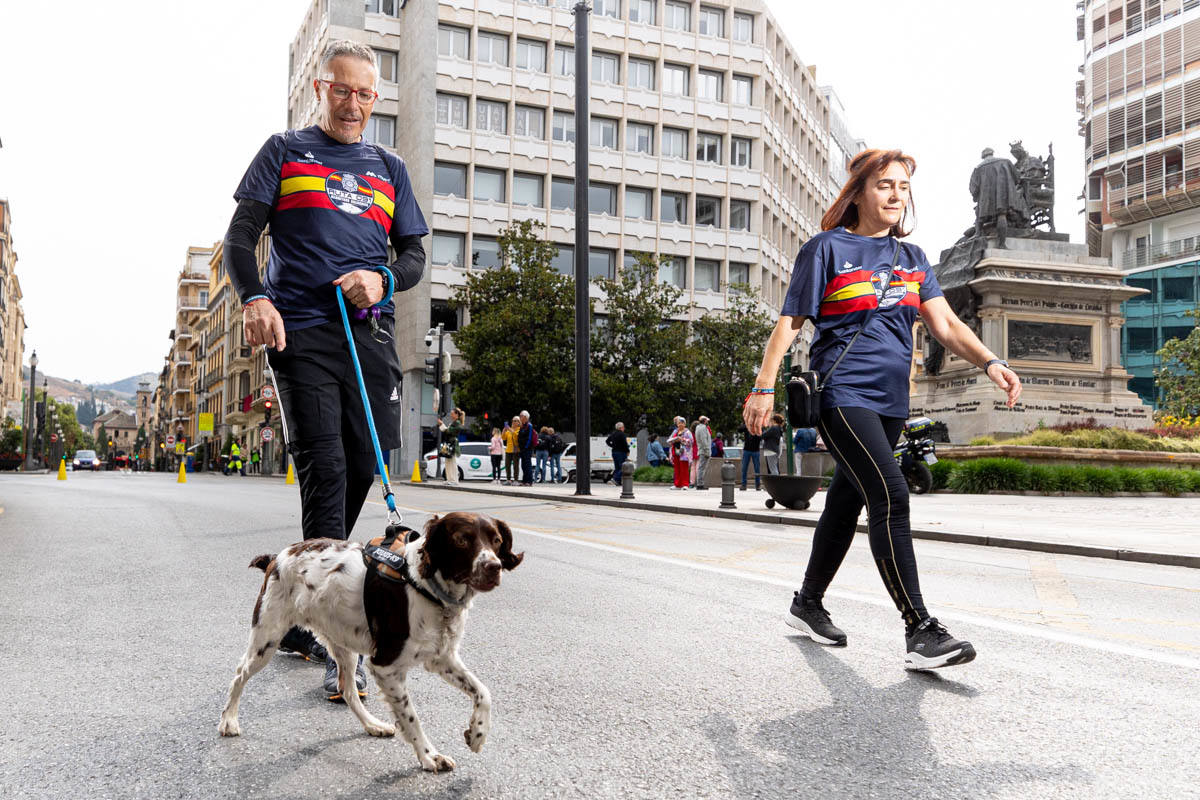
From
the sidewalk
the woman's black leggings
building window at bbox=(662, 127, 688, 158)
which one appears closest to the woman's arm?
the woman's black leggings

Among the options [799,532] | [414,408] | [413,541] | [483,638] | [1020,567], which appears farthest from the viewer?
[414,408]

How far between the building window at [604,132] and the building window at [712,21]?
25.4ft

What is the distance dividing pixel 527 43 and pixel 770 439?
121 ft

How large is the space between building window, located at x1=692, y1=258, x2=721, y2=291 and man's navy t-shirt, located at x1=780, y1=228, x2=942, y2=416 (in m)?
49.7

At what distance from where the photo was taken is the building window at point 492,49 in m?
51.3

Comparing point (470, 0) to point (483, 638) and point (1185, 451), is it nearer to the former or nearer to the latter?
point (1185, 451)

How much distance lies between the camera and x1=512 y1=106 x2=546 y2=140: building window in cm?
5150

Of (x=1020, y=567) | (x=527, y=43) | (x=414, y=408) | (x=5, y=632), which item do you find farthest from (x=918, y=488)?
(x=527, y=43)

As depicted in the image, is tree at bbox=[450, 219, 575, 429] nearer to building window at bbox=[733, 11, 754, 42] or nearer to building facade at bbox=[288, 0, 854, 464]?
building facade at bbox=[288, 0, 854, 464]

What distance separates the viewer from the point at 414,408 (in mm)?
49406

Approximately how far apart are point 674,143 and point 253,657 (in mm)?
53216

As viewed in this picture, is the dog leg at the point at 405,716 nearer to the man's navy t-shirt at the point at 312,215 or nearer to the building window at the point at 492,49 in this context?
the man's navy t-shirt at the point at 312,215

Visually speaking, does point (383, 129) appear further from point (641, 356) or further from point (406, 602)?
point (406, 602)

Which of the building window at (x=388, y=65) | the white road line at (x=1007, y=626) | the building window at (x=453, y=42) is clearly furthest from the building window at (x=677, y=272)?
the white road line at (x=1007, y=626)
